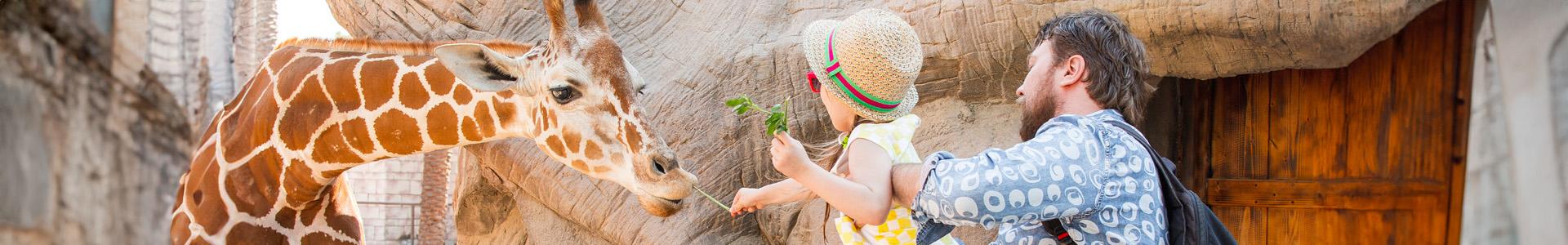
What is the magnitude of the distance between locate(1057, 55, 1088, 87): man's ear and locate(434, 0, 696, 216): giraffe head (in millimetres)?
1317

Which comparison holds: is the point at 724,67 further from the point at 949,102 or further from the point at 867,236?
the point at 867,236

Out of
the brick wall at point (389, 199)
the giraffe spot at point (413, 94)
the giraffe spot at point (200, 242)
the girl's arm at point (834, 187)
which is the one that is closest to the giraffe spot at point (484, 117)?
the giraffe spot at point (413, 94)

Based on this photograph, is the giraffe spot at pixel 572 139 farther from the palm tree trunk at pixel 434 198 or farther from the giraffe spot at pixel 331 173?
the palm tree trunk at pixel 434 198

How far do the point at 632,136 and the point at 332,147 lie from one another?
36.6 inches

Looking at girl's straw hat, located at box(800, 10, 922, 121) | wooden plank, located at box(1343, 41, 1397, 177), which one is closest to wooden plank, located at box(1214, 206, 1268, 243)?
wooden plank, located at box(1343, 41, 1397, 177)

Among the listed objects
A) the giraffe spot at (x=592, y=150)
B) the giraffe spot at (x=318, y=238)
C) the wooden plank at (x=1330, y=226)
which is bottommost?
the wooden plank at (x=1330, y=226)

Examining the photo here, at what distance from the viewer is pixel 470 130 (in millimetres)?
3389

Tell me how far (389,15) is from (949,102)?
2346 mm

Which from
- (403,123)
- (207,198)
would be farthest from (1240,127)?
(207,198)

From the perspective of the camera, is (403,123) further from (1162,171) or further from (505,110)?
(1162,171)

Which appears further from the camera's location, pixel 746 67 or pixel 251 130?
pixel 746 67

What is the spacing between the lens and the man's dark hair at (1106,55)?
83.4 inches

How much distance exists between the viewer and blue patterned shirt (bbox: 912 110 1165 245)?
6.11 feet

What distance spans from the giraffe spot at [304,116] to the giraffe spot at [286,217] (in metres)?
0.22
